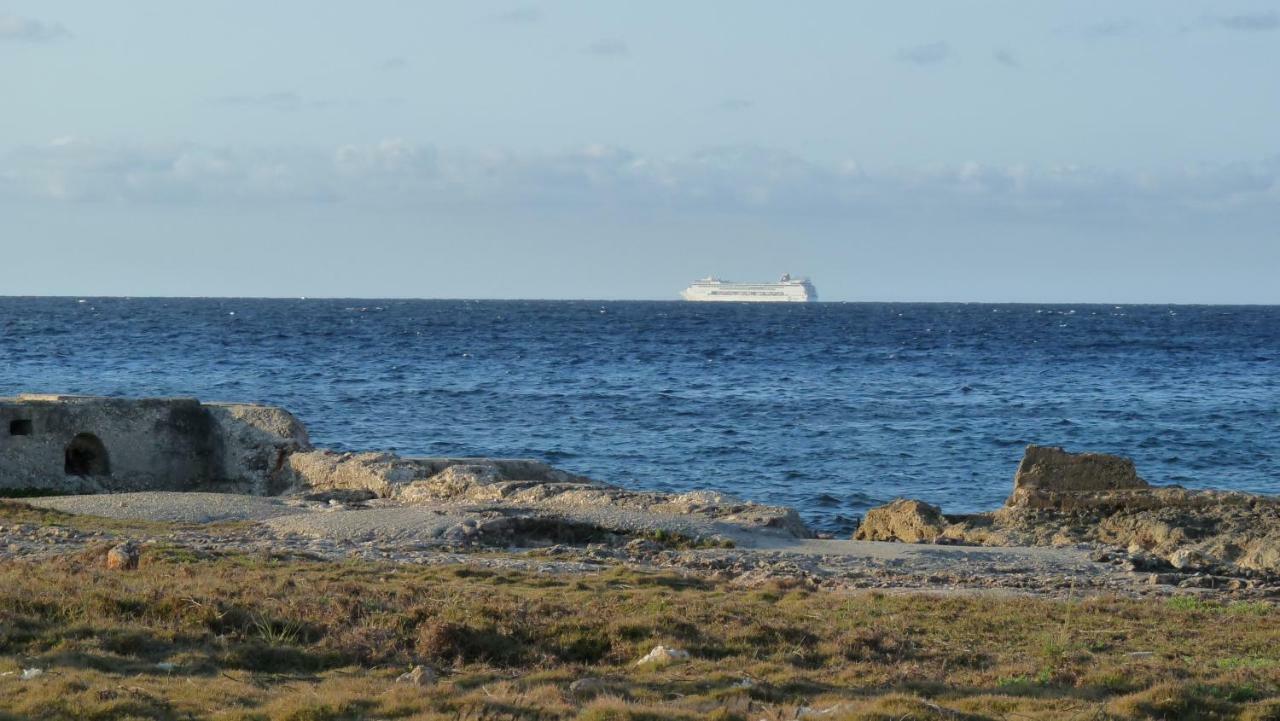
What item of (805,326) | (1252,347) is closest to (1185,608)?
(1252,347)

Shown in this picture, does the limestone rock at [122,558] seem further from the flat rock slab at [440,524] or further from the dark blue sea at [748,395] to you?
the dark blue sea at [748,395]

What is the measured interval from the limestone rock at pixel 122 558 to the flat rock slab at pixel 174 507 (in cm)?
369

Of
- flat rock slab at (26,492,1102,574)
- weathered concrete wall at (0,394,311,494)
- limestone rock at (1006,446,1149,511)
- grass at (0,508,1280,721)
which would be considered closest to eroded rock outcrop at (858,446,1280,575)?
limestone rock at (1006,446,1149,511)

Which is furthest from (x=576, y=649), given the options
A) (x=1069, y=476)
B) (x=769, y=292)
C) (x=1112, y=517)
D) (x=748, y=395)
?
(x=769, y=292)

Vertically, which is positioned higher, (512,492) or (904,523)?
(512,492)

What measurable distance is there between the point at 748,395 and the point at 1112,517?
92.9 ft

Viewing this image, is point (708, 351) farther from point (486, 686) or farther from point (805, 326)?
point (486, 686)

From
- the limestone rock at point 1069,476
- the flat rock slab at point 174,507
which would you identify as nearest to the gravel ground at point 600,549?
the flat rock slab at point 174,507

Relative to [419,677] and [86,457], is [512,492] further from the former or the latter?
[419,677]

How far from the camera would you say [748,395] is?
151 feet

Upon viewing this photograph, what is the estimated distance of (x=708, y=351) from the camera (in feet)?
225

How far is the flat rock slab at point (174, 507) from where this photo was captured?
16.4m

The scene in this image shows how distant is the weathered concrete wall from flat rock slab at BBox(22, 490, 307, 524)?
9.47 ft

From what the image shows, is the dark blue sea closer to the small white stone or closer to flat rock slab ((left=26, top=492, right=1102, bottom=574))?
flat rock slab ((left=26, top=492, right=1102, bottom=574))
